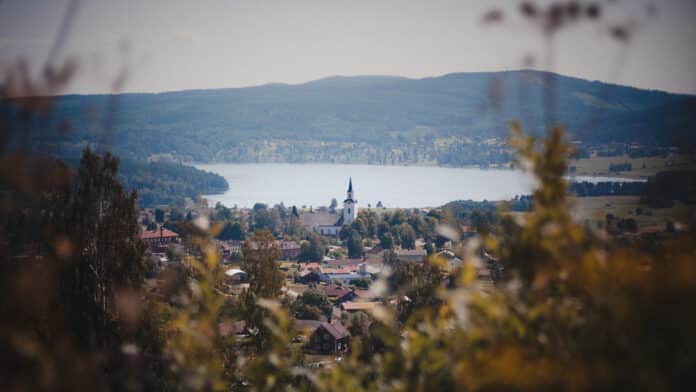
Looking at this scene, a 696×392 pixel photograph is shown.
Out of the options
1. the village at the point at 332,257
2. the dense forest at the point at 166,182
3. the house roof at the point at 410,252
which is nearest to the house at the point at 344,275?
the village at the point at 332,257

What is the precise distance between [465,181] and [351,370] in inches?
4989

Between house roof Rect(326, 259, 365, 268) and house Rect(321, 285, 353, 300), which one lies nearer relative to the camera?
house Rect(321, 285, 353, 300)

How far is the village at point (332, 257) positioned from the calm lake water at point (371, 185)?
61.1ft

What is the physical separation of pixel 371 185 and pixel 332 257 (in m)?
78.3

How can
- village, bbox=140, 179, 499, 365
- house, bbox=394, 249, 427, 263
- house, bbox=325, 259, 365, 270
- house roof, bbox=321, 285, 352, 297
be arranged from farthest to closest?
1. house, bbox=394, 249, 427, 263
2. house, bbox=325, 259, 365, 270
3. house roof, bbox=321, 285, 352, 297
4. village, bbox=140, 179, 499, 365

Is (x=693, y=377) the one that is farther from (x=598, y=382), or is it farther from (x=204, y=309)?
(x=204, y=309)

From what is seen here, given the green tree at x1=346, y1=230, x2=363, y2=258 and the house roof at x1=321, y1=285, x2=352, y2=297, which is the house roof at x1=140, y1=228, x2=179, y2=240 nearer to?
the green tree at x1=346, y1=230, x2=363, y2=258

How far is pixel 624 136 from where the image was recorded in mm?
60188

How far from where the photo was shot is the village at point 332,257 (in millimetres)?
25578

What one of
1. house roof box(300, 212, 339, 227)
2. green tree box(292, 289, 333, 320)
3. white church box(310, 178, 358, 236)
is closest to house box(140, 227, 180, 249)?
house roof box(300, 212, 339, 227)

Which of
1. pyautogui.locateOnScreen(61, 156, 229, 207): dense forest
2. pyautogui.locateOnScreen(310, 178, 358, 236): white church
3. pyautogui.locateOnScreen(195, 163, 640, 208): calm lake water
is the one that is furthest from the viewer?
pyautogui.locateOnScreen(61, 156, 229, 207): dense forest

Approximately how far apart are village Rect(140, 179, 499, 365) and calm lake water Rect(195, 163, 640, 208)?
1863 centimetres

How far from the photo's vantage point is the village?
83.9 feet

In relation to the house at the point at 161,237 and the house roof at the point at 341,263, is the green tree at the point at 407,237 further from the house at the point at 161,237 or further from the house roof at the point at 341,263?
the house at the point at 161,237
